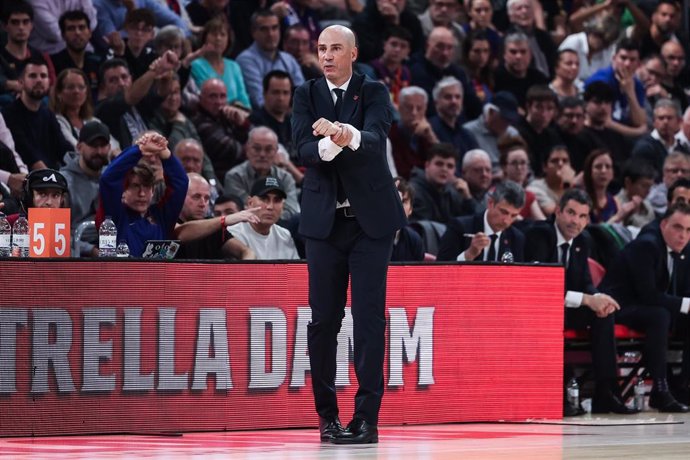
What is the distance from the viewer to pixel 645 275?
10867mm

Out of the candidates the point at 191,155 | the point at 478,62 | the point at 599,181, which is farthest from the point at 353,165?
the point at 478,62

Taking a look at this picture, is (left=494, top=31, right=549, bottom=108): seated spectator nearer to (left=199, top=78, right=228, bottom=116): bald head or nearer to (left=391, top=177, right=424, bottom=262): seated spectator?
(left=199, top=78, right=228, bottom=116): bald head

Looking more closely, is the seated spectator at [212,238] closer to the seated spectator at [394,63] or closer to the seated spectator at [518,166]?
the seated spectator at [518,166]

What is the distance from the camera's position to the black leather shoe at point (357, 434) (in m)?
7.16

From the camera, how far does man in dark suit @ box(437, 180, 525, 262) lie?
411 inches

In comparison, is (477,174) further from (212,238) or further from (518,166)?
(212,238)

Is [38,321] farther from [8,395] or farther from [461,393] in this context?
[461,393]

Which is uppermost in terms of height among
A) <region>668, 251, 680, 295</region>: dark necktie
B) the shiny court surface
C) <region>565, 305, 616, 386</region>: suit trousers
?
<region>668, 251, 680, 295</region>: dark necktie

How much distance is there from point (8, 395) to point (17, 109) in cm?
415

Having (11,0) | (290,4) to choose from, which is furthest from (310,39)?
(11,0)

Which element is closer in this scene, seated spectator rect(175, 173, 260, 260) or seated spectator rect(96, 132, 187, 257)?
seated spectator rect(96, 132, 187, 257)

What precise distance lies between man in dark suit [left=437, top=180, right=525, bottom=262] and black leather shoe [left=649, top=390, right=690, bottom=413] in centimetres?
142

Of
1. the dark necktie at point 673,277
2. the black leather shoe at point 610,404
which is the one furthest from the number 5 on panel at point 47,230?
the dark necktie at point 673,277

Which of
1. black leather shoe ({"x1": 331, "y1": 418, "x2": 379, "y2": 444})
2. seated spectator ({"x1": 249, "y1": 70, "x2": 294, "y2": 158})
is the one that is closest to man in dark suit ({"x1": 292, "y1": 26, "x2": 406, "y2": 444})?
black leather shoe ({"x1": 331, "y1": 418, "x2": 379, "y2": 444})
